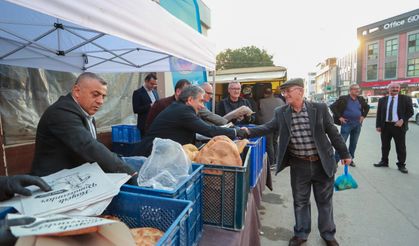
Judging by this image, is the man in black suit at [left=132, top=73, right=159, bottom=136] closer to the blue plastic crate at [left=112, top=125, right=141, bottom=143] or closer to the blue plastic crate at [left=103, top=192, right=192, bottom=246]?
the blue plastic crate at [left=112, top=125, right=141, bottom=143]

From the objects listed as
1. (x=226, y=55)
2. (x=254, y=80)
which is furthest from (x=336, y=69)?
(x=254, y=80)

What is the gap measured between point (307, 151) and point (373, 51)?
45.7 m

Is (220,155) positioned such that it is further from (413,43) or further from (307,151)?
(413,43)

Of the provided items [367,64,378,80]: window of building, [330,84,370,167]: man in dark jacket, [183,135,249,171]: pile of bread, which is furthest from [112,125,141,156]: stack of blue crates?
[367,64,378,80]: window of building

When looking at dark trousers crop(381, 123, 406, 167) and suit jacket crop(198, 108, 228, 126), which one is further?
dark trousers crop(381, 123, 406, 167)

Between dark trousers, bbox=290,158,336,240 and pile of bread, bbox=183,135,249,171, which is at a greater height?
pile of bread, bbox=183,135,249,171

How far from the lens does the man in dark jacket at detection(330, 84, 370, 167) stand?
571 centimetres

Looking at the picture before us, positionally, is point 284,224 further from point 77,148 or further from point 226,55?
point 226,55

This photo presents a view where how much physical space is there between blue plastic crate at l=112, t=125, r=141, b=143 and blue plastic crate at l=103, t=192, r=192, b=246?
12.4 feet

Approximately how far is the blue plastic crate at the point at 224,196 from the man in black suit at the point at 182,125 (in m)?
0.78

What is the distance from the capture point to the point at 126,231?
2.61ft

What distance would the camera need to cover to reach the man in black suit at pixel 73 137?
1.43 m

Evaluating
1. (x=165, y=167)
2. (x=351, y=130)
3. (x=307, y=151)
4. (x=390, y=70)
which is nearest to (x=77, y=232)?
(x=165, y=167)

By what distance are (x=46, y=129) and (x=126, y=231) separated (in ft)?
3.70
